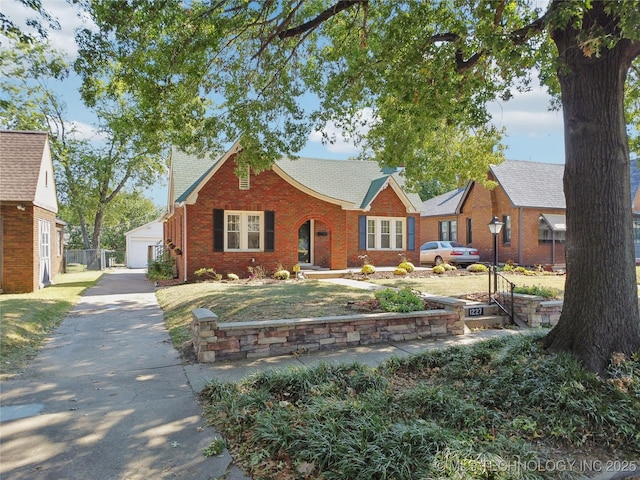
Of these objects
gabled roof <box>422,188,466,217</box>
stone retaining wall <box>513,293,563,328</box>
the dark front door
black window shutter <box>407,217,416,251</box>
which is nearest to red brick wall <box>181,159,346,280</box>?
the dark front door

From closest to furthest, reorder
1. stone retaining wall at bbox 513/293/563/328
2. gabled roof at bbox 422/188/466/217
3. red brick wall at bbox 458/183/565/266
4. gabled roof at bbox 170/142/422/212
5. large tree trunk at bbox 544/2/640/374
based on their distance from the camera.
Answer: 1. large tree trunk at bbox 544/2/640/374
2. stone retaining wall at bbox 513/293/563/328
3. gabled roof at bbox 170/142/422/212
4. red brick wall at bbox 458/183/565/266
5. gabled roof at bbox 422/188/466/217

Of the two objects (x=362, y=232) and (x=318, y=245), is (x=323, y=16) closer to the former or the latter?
(x=362, y=232)

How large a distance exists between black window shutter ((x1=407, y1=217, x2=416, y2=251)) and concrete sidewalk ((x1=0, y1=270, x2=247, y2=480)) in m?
15.9

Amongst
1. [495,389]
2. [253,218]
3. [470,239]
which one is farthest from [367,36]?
[470,239]

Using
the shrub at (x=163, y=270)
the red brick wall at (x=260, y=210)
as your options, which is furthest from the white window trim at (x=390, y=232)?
the shrub at (x=163, y=270)

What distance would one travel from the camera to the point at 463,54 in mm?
7988

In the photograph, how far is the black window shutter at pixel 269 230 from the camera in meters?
17.6

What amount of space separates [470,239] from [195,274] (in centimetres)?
1862

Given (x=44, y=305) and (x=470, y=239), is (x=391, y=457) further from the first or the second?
(x=470, y=239)

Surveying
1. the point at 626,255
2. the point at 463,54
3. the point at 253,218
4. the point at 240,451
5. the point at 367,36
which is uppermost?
the point at 367,36

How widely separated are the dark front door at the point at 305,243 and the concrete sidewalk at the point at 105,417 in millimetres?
13826

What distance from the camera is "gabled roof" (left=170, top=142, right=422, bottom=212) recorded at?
18.9m

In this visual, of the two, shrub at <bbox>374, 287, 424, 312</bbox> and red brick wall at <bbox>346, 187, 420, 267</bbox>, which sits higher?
red brick wall at <bbox>346, 187, 420, 267</bbox>

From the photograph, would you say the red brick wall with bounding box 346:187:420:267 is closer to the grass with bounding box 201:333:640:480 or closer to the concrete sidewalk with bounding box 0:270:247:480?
the concrete sidewalk with bounding box 0:270:247:480
